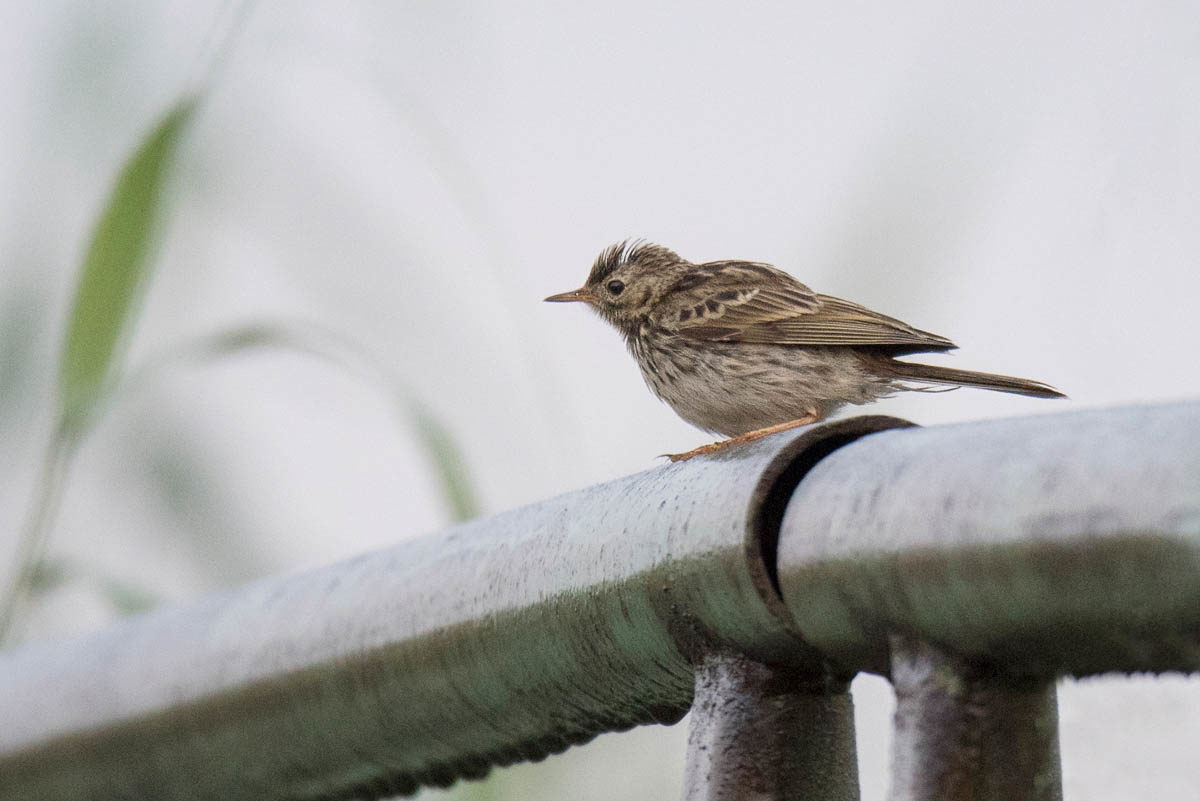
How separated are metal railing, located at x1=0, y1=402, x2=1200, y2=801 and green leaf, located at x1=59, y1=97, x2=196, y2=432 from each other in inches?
25.7

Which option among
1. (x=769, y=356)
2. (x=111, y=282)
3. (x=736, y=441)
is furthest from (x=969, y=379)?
(x=111, y=282)

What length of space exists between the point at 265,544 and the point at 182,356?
123cm

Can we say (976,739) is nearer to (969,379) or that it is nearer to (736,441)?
(736,441)

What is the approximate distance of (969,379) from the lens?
140 inches

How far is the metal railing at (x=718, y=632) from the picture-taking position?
3.42ft

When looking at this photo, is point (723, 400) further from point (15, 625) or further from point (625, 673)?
point (625, 673)

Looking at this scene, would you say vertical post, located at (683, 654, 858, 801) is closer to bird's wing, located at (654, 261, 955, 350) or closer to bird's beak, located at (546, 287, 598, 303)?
bird's wing, located at (654, 261, 955, 350)

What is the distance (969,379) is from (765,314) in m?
0.56

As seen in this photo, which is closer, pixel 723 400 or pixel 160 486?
pixel 723 400

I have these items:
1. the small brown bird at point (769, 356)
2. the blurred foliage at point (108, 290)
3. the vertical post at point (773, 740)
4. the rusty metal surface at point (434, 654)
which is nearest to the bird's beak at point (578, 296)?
the small brown bird at point (769, 356)

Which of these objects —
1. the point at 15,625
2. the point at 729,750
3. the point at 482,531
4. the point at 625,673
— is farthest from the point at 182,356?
the point at 729,750

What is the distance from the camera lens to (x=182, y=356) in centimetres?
316

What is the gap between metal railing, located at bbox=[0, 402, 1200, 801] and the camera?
3.42 feet

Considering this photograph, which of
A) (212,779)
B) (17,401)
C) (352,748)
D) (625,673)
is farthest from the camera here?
(17,401)
